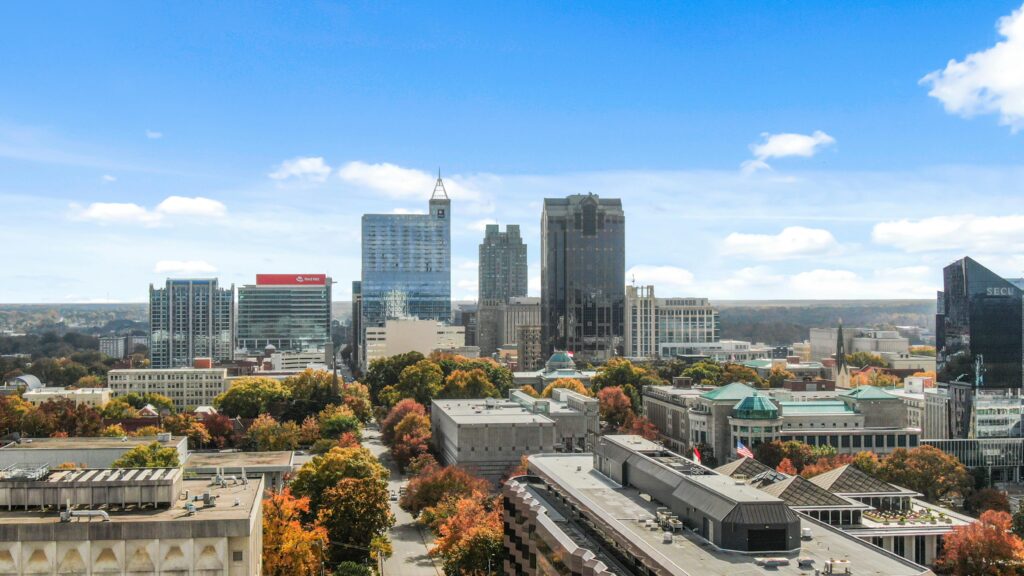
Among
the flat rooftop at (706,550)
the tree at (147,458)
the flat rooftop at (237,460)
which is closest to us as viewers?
the flat rooftop at (706,550)

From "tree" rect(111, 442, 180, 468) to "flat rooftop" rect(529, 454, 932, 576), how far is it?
47.1m

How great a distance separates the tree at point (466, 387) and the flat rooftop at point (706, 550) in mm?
99266

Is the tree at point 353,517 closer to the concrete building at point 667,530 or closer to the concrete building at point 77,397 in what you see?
the concrete building at point 667,530

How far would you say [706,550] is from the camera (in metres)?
43.1

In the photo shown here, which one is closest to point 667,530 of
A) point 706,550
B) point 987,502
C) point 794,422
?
point 706,550

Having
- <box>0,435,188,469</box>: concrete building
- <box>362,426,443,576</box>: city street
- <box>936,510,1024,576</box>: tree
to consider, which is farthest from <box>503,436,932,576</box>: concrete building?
<box>0,435,188,469</box>: concrete building

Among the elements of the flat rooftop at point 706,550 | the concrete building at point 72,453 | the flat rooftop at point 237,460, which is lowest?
the flat rooftop at point 237,460

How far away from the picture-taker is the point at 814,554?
140 feet

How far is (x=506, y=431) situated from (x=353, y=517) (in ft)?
101

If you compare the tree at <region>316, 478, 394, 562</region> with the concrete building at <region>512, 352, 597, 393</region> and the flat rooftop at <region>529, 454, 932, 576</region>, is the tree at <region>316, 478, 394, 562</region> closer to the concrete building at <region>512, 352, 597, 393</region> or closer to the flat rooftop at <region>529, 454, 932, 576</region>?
the flat rooftop at <region>529, 454, 932, 576</region>

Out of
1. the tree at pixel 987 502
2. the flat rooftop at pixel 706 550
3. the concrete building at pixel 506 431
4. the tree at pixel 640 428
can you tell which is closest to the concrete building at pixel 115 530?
the flat rooftop at pixel 706 550

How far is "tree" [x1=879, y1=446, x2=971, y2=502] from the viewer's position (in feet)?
310

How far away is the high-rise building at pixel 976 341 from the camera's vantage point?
127 m

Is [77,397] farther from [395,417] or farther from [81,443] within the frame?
[395,417]
